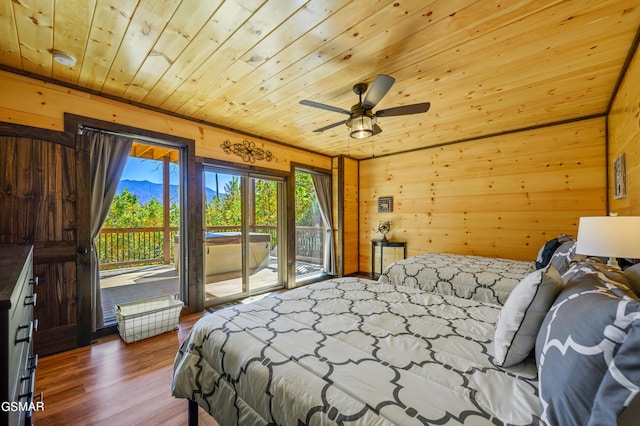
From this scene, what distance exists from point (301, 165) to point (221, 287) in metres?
2.43

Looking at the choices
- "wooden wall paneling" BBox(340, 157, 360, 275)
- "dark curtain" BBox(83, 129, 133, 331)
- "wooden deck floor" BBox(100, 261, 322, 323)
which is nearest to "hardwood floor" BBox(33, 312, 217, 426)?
"dark curtain" BBox(83, 129, 133, 331)

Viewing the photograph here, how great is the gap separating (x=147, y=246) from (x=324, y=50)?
5157 millimetres

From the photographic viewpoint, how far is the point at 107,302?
3.63m

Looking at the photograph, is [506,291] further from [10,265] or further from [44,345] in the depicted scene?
[44,345]

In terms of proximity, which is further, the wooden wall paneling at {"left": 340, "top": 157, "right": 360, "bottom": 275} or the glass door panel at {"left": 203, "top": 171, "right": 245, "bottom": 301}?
the wooden wall paneling at {"left": 340, "top": 157, "right": 360, "bottom": 275}

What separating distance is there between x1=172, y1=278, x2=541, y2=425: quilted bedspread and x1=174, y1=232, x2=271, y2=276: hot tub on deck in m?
2.38

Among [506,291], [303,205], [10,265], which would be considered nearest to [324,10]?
[10,265]

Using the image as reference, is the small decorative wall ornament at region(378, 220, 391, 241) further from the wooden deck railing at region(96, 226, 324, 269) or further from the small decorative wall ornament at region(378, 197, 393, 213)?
the wooden deck railing at region(96, 226, 324, 269)

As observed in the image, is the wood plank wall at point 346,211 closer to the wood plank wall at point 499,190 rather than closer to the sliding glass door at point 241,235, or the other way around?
the wood plank wall at point 499,190

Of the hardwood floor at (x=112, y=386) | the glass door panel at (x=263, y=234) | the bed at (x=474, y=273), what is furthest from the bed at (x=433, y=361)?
the glass door panel at (x=263, y=234)

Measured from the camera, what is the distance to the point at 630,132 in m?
2.31

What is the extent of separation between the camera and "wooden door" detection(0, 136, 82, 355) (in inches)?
92.1

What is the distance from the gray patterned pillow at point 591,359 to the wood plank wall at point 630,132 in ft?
6.71

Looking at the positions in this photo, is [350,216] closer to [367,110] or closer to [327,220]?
[327,220]
